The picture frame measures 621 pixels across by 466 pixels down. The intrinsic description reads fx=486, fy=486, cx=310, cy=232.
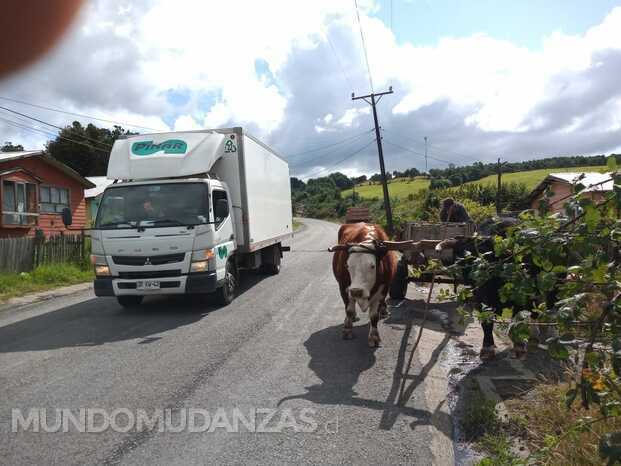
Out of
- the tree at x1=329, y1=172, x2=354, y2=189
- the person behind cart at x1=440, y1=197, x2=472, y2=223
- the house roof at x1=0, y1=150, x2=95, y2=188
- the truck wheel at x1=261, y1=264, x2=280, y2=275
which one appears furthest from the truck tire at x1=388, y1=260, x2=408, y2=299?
the tree at x1=329, y1=172, x2=354, y2=189

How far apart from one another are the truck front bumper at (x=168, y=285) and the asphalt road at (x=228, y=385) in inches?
17.8

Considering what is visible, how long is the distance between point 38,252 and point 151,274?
769cm

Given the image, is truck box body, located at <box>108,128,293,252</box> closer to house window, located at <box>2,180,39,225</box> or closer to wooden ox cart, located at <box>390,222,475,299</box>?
wooden ox cart, located at <box>390,222,475,299</box>

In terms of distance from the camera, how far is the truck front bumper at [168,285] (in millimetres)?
8461

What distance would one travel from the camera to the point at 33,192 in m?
21.4

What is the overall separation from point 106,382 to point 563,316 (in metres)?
4.56

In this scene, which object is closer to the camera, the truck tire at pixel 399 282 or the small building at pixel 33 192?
the truck tire at pixel 399 282

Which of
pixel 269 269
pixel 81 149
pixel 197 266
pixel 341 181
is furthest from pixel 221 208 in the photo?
pixel 341 181

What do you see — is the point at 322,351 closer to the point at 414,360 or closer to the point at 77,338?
the point at 414,360

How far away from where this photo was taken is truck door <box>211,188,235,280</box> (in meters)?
8.83

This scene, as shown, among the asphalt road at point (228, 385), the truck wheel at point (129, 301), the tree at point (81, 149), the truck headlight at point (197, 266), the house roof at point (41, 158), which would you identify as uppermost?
the tree at point (81, 149)

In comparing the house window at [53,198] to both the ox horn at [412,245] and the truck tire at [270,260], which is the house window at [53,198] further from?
the ox horn at [412,245]

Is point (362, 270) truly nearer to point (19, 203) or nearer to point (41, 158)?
point (19, 203)

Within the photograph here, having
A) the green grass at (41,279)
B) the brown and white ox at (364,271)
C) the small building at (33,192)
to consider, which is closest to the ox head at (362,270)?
the brown and white ox at (364,271)
